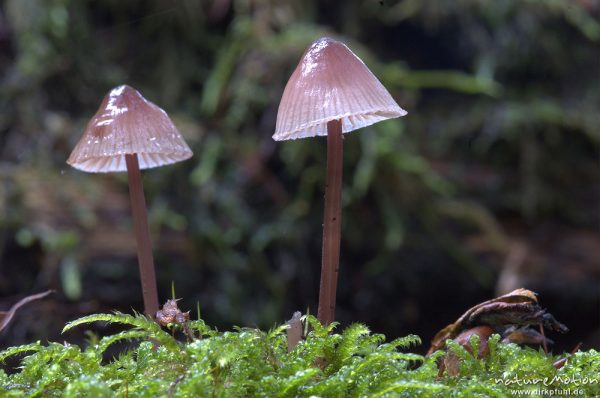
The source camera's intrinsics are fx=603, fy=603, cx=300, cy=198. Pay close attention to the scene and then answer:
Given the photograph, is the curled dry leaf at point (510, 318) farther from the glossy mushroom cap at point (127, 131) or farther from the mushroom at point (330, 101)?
the glossy mushroom cap at point (127, 131)

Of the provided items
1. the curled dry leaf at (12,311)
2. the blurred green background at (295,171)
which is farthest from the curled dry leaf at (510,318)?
the blurred green background at (295,171)

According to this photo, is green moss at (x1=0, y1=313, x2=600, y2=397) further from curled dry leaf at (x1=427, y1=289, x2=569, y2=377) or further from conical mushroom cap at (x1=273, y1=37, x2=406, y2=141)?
conical mushroom cap at (x1=273, y1=37, x2=406, y2=141)

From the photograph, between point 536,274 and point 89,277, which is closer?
point 89,277

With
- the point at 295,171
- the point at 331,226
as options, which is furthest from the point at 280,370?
the point at 295,171

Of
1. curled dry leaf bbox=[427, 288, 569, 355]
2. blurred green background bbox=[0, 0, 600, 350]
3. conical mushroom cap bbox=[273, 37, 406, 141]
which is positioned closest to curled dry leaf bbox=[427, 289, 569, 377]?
curled dry leaf bbox=[427, 288, 569, 355]

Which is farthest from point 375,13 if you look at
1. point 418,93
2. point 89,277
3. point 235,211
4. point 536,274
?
point 89,277

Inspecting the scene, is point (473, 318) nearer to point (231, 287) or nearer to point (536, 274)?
point (231, 287)
